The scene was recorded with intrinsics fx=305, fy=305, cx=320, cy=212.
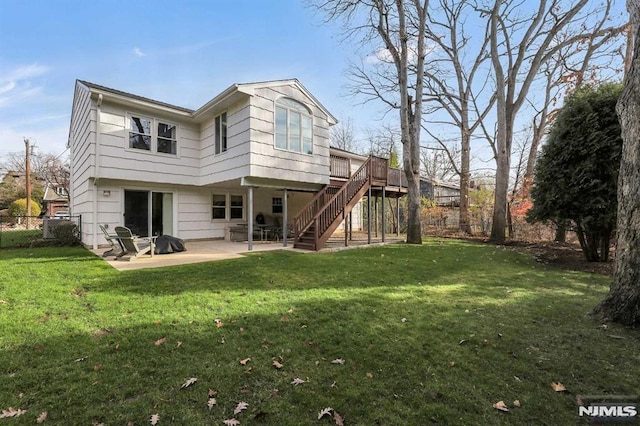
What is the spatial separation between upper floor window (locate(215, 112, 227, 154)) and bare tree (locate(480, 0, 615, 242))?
1157cm

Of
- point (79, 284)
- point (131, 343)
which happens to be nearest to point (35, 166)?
point (79, 284)

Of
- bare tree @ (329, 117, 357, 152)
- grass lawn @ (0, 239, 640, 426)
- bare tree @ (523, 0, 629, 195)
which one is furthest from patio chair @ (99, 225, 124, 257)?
bare tree @ (329, 117, 357, 152)

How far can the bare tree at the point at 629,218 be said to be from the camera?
3621 millimetres

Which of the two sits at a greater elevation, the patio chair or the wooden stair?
the wooden stair

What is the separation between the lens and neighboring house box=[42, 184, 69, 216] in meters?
32.5

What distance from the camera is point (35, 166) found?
37469mm

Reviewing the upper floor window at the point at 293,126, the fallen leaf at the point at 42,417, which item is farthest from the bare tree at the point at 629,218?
the upper floor window at the point at 293,126

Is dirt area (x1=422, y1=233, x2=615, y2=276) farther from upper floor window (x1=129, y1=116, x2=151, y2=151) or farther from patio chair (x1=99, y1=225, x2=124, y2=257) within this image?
upper floor window (x1=129, y1=116, x2=151, y2=151)

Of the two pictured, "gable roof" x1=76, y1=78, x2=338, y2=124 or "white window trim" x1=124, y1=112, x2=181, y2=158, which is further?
"white window trim" x1=124, y1=112, x2=181, y2=158

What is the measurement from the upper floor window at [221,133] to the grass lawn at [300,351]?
21.6ft

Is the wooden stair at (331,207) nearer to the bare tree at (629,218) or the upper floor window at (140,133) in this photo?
Result: the upper floor window at (140,133)

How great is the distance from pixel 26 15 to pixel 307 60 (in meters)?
10.9

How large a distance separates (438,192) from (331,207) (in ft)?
71.6

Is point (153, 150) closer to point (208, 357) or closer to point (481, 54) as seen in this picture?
point (208, 357)
